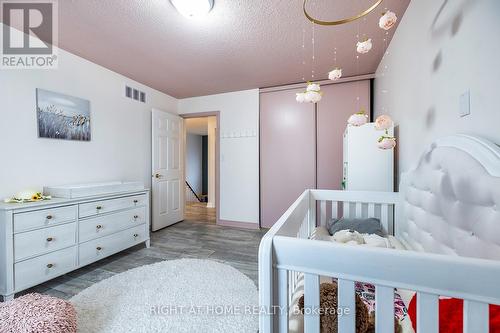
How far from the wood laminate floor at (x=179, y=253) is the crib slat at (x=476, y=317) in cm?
166

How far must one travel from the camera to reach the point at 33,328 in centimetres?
106

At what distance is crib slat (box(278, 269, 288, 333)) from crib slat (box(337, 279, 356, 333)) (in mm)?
166

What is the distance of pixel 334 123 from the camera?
3160mm

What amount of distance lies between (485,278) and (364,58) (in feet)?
8.65

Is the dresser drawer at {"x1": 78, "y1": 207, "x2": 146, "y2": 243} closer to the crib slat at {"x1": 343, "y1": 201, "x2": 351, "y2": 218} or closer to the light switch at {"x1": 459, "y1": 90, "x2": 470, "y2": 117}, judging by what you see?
the crib slat at {"x1": 343, "y1": 201, "x2": 351, "y2": 218}

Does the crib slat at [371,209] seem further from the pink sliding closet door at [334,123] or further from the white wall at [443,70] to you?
the pink sliding closet door at [334,123]

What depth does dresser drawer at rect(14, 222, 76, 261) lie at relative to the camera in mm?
1645

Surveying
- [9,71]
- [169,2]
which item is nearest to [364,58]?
[169,2]

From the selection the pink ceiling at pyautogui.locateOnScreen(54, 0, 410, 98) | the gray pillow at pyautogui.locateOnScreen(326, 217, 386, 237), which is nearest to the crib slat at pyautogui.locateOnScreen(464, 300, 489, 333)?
the gray pillow at pyautogui.locateOnScreen(326, 217, 386, 237)

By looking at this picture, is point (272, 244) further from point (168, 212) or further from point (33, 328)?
point (168, 212)

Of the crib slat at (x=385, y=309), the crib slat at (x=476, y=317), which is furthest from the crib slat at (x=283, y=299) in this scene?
the crib slat at (x=476, y=317)

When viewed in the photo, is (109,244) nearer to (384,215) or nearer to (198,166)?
(384,215)

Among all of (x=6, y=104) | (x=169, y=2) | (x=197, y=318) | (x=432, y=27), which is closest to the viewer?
(x=432, y=27)

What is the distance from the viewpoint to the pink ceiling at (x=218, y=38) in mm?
1688
